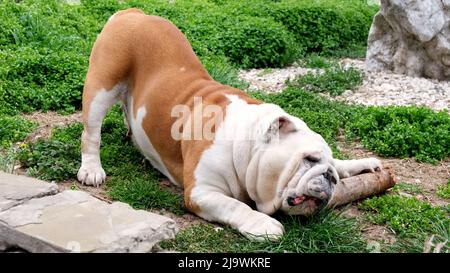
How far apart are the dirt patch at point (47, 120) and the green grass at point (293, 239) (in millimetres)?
2391

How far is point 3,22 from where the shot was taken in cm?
848

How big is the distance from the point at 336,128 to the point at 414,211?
2125 mm

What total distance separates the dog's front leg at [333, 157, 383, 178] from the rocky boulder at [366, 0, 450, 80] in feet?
13.8

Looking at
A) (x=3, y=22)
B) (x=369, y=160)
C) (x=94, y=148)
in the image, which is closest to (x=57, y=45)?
(x=3, y=22)

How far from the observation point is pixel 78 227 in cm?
382

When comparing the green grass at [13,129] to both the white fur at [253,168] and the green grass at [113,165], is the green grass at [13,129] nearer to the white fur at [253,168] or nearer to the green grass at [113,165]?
the green grass at [113,165]

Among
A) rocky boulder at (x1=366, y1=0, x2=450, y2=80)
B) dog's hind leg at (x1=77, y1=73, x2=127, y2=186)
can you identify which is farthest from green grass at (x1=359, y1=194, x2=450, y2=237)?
rocky boulder at (x1=366, y1=0, x2=450, y2=80)

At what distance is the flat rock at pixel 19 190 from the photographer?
407cm

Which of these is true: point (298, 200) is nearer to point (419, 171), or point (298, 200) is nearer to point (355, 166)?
point (355, 166)

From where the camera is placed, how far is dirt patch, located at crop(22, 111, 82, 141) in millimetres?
6434

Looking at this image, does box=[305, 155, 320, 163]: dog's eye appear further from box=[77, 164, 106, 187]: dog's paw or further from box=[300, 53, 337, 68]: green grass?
box=[300, 53, 337, 68]: green grass

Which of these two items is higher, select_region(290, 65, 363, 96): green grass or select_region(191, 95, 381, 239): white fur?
select_region(191, 95, 381, 239): white fur

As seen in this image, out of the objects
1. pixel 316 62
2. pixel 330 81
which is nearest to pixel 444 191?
pixel 330 81
